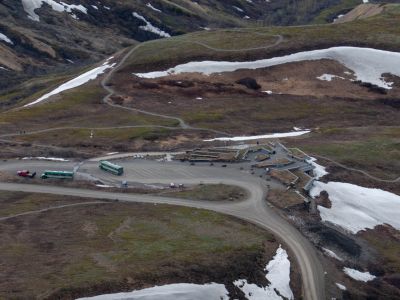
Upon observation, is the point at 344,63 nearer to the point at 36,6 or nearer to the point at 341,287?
the point at 341,287

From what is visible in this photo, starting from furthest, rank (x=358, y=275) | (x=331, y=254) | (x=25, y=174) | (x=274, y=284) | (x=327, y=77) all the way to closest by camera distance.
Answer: (x=327, y=77)
(x=25, y=174)
(x=331, y=254)
(x=358, y=275)
(x=274, y=284)

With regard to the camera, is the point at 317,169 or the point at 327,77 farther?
the point at 327,77

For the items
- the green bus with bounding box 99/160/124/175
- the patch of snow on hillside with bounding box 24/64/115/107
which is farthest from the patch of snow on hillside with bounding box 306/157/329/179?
the patch of snow on hillside with bounding box 24/64/115/107

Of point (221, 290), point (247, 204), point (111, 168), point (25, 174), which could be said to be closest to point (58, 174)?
point (25, 174)

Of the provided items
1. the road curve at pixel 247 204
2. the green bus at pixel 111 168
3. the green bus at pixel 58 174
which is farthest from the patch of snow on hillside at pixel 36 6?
the green bus at pixel 58 174

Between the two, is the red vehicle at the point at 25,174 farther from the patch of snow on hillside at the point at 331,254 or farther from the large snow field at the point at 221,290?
the patch of snow on hillside at the point at 331,254

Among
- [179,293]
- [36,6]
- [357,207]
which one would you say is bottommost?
[357,207]

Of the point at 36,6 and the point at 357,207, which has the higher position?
the point at 36,6
